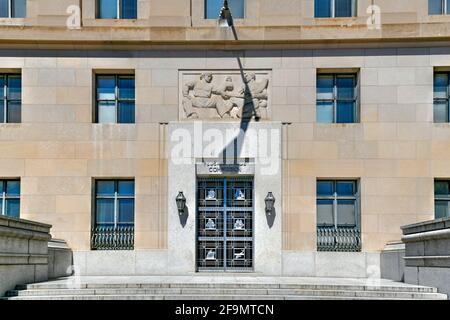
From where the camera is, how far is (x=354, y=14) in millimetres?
17938

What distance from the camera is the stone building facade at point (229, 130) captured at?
17141mm

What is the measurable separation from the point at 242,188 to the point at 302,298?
20.1 feet

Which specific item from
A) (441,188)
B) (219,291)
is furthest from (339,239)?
(219,291)

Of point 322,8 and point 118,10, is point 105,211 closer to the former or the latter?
point 118,10

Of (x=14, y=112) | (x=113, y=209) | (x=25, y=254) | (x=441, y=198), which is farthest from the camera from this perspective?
(x=14, y=112)

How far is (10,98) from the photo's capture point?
706 inches

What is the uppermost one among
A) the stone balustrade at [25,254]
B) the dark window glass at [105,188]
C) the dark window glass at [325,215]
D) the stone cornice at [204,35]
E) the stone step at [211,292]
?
the stone cornice at [204,35]

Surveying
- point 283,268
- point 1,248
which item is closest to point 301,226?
point 283,268

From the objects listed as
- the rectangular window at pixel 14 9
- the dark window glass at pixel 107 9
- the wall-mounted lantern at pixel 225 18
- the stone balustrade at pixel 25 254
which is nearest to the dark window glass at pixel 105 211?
the stone balustrade at pixel 25 254

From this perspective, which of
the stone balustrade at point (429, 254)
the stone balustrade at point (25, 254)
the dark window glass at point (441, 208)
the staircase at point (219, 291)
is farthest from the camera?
the dark window glass at point (441, 208)

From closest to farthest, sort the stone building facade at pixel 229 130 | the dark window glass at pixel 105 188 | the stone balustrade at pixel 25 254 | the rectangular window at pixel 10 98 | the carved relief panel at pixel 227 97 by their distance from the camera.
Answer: the stone balustrade at pixel 25 254
the stone building facade at pixel 229 130
the carved relief panel at pixel 227 97
the dark window glass at pixel 105 188
the rectangular window at pixel 10 98

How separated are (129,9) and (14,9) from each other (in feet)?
13.4

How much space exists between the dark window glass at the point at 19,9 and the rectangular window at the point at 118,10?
2.61 metres

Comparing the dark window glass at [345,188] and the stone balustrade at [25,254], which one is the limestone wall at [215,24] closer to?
the dark window glass at [345,188]
